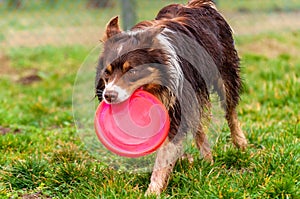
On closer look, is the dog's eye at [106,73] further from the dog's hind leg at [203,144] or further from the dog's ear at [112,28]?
the dog's hind leg at [203,144]

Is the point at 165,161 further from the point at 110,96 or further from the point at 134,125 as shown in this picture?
the point at 110,96

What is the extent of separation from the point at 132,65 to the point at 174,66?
327 millimetres

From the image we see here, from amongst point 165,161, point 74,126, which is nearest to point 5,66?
point 74,126

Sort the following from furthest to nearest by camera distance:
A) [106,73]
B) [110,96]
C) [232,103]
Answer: [232,103] → [106,73] → [110,96]

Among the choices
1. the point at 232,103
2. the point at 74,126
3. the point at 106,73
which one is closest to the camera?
the point at 106,73

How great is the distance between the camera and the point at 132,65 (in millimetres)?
4055

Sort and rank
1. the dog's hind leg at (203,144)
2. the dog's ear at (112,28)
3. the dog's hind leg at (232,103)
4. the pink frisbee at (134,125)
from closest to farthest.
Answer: the pink frisbee at (134,125), the dog's ear at (112,28), the dog's hind leg at (203,144), the dog's hind leg at (232,103)

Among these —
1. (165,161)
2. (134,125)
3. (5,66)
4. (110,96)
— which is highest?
(110,96)

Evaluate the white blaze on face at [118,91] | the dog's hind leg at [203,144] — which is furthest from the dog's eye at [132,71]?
the dog's hind leg at [203,144]

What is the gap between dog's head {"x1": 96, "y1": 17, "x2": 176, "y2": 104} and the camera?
13.2 ft

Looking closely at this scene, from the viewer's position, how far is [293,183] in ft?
13.9

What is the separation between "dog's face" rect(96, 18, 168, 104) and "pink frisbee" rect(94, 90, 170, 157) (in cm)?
14

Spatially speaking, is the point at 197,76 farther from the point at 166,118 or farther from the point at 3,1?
the point at 3,1

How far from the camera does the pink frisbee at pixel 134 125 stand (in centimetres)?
422
